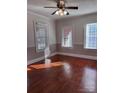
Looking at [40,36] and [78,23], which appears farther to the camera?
[78,23]

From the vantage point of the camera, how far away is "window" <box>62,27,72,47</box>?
707 centimetres

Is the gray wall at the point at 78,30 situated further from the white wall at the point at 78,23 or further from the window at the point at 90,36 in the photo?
the window at the point at 90,36

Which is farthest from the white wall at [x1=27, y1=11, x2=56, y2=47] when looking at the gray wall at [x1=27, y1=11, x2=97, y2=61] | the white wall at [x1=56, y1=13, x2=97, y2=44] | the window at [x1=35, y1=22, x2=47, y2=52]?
the white wall at [x1=56, y1=13, x2=97, y2=44]

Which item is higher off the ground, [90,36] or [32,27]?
[32,27]

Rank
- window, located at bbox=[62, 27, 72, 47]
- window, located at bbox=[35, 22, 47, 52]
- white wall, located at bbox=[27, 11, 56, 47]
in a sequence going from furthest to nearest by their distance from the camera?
1. window, located at bbox=[62, 27, 72, 47]
2. window, located at bbox=[35, 22, 47, 52]
3. white wall, located at bbox=[27, 11, 56, 47]

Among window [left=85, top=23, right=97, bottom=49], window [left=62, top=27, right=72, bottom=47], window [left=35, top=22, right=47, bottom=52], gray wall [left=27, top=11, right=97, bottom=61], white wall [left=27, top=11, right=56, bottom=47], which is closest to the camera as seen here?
white wall [left=27, top=11, right=56, bottom=47]

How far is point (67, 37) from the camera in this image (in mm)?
7234

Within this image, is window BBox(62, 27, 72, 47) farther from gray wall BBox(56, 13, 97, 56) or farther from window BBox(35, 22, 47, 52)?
window BBox(35, 22, 47, 52)

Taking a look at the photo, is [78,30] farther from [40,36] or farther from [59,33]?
[40,36]

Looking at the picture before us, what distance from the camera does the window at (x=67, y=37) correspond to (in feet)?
23.2

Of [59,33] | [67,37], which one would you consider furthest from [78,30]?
[59,33]
